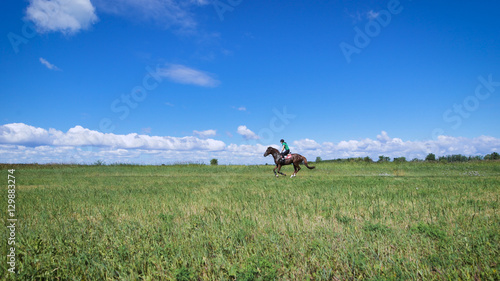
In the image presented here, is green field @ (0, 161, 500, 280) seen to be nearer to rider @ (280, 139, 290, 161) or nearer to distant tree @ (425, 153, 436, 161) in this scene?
rider @ (280, 139, 290, 161)

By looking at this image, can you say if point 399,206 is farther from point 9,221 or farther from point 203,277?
point 9,221

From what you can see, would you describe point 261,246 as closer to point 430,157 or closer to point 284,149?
point 284,149

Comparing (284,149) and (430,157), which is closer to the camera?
(284,149)

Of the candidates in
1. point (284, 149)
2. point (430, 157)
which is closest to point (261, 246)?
point (284, 149)

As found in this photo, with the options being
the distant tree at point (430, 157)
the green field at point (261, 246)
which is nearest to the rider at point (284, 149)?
the green field at point (261, 246)

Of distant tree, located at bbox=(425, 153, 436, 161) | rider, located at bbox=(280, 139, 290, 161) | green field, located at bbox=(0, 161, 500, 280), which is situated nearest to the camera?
green field, located at bbox=(0, 161, 500, 280)

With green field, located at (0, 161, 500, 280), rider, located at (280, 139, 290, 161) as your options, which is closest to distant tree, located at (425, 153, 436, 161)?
rider, located at (280, 139, 290, 161)

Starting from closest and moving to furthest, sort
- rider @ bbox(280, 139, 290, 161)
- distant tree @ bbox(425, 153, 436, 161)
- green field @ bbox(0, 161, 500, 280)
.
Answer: green field @ bbox(0, 161, 500, 280)
rider @ bbox(280, 139, 290, 161)
distant tree @ bbox(425, 153, 436, 161)

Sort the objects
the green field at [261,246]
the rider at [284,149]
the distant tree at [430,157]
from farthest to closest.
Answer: the distant tree at [430,157] → the rider at [284,149] → the green field at [261,246]

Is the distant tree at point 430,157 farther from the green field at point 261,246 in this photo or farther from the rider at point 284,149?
the green field at point 261,246

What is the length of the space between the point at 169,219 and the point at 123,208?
2896 millimetres


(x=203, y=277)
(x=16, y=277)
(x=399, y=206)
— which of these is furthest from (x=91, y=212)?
(x=399, y=206)

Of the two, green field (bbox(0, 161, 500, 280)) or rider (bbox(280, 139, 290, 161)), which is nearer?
green field (bbox(0, 161, 500, 280))

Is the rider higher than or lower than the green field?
higher
